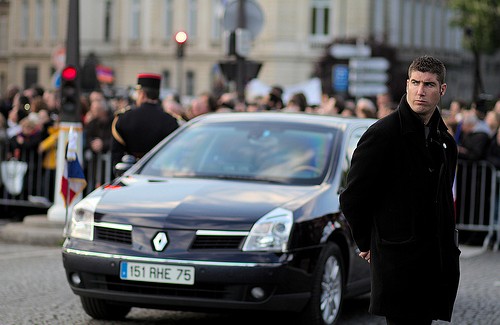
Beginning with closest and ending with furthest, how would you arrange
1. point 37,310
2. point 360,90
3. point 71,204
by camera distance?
point 37,310 → point 71,204 → point 360,90

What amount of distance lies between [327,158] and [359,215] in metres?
3.81

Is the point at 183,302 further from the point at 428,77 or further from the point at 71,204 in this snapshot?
the point at 71,204

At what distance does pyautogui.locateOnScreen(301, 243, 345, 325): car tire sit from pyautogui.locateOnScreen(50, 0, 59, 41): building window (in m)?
77.9

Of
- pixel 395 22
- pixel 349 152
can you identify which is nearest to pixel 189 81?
pixel 395 22

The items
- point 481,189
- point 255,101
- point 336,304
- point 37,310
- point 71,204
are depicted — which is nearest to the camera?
point 336,304

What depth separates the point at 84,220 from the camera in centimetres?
920

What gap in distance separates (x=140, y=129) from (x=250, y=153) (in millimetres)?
2175

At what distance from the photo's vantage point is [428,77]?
5992 mm

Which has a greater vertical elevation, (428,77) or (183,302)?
(428,77)

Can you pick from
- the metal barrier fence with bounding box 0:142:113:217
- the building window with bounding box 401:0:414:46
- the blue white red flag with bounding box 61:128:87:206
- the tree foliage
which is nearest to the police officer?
the blue white red flag with bounding box 61:128:87:206

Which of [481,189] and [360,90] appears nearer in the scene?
[481,189]

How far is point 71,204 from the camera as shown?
13.8 meters

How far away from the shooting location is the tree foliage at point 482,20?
198ft

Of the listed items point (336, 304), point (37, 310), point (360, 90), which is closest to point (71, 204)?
point (37, 310)
